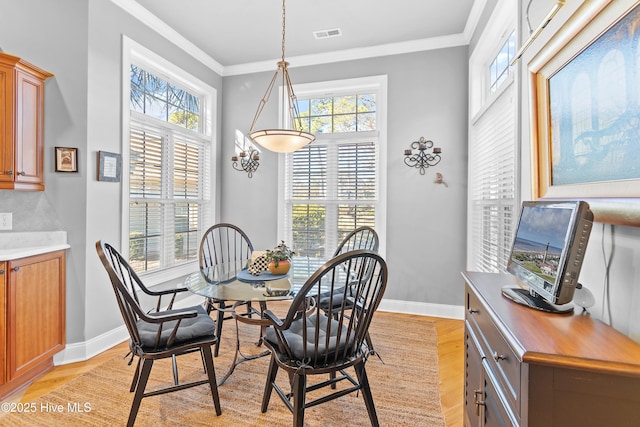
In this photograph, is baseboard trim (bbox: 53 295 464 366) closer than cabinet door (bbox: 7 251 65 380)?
No

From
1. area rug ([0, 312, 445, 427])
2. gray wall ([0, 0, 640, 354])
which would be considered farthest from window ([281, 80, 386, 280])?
area rug ([0, 312, 445, 427])

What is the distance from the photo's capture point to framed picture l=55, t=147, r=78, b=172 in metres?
→ 2.52

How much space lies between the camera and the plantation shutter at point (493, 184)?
2.40 meters

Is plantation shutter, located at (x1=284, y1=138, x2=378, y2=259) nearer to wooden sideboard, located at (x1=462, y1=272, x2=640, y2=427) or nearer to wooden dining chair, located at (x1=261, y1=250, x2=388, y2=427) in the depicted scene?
wooden dining chair, located at (x1=261, y1=250, x2=388, y2=427)

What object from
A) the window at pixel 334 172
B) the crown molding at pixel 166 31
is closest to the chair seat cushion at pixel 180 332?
the window at pixel 334 172

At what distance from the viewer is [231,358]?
2.65m

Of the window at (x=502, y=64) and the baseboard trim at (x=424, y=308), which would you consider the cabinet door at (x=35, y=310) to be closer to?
the baseboard trim at (x=424, y=308)

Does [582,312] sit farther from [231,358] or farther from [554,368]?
[231,358]

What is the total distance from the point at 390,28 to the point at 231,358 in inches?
139

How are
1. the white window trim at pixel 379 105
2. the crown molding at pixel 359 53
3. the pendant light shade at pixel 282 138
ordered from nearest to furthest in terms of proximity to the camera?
the pendant light shade at pixel 282 138, the crown molding at pixel 359 53, the white window trim at pixel 379 105

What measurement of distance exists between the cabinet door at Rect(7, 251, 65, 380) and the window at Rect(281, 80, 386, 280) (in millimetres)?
2365

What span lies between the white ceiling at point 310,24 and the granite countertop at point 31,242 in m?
2.10

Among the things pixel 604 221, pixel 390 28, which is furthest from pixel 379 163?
pixel 604 221

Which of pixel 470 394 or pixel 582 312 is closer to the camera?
pixel 582 312
